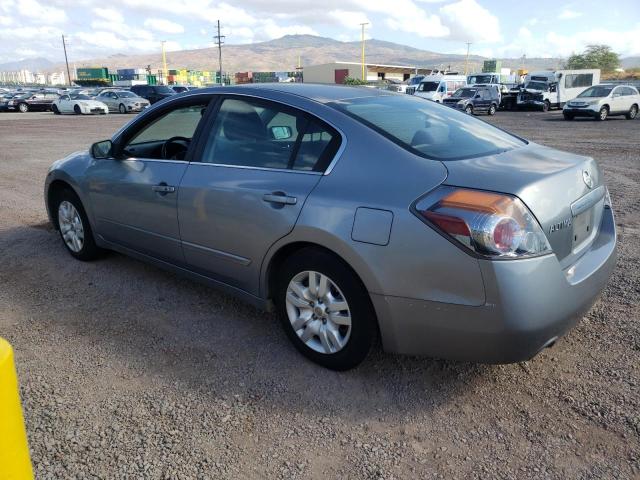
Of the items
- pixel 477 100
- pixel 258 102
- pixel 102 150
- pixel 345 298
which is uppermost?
pixel 258 102

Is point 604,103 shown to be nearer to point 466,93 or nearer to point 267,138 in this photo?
point 466,93

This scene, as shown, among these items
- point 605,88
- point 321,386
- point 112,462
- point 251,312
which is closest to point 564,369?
point 321,386

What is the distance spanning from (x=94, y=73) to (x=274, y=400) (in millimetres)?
104717

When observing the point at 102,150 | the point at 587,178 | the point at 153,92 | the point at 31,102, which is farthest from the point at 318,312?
the point at 31,102

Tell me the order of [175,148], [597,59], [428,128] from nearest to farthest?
1. [428,128]
2. [175,148]
3. [597,59]

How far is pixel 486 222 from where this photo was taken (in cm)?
233

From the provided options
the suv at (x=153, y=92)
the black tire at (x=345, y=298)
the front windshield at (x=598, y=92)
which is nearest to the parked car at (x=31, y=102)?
the suv at (x=153, y=92)

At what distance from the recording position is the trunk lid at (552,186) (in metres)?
2.48

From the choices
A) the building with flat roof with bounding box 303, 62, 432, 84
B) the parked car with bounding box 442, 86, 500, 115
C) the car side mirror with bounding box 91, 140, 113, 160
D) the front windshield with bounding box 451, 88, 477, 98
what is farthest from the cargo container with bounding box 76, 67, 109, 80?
the car side mirror with bounding box 91, 140, 113, 160

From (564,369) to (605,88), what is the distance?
81.9 ft

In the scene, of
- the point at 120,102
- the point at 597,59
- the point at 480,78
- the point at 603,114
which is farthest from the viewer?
the point at 597,59

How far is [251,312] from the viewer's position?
12.6 ft

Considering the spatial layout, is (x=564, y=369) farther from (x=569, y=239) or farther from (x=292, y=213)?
(x=292, y=213)

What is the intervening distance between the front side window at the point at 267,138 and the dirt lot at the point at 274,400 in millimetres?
1139
